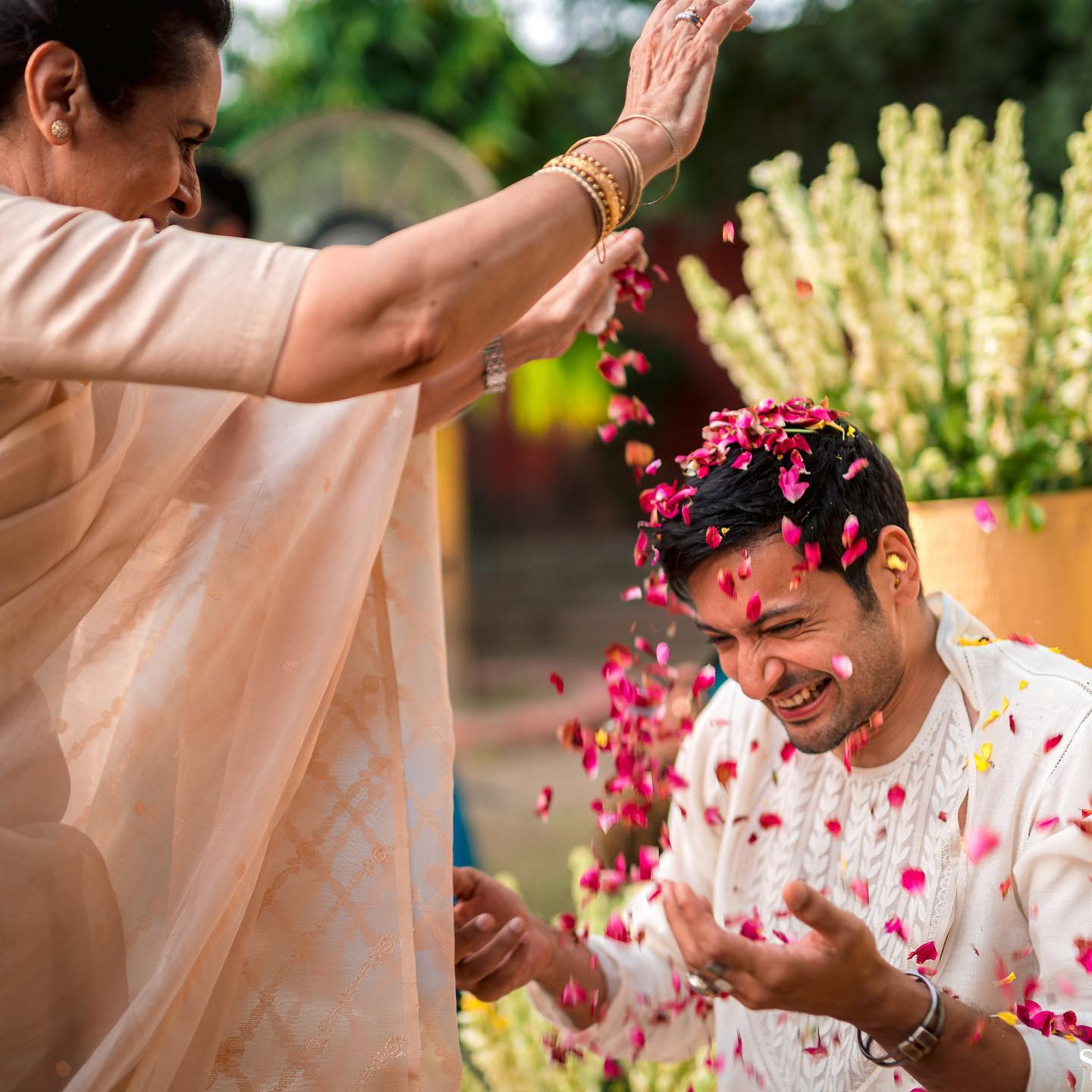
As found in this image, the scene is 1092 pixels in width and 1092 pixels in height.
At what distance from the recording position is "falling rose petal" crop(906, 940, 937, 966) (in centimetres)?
206

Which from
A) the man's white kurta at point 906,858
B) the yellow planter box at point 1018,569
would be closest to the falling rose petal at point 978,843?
the man's white kurta at point 906,858

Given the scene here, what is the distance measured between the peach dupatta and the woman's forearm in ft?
1.47

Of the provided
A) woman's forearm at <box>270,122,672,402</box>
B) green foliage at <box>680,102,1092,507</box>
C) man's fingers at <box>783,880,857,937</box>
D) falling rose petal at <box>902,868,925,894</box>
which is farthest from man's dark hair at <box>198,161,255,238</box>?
man's fingers at <box>783,880,857,937</box>

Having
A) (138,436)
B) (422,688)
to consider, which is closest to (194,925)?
(422,688)

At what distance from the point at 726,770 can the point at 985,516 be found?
0.80m

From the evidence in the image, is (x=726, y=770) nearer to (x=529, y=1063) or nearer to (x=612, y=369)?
(x=612, y=369)

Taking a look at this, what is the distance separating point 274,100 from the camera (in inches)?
404

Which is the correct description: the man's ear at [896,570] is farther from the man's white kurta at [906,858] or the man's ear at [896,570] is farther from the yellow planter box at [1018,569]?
the yellow planter box at [1018,569]

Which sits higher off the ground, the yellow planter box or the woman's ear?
the woman's ear

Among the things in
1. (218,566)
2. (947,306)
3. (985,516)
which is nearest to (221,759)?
(218,566)

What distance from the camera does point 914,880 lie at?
212 cm

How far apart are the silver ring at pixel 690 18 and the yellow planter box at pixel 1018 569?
1.48m

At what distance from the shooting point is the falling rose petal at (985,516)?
8.95ft

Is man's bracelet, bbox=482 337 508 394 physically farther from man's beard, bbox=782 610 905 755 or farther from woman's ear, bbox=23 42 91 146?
woman's ear, bbox=23 42 91 146
